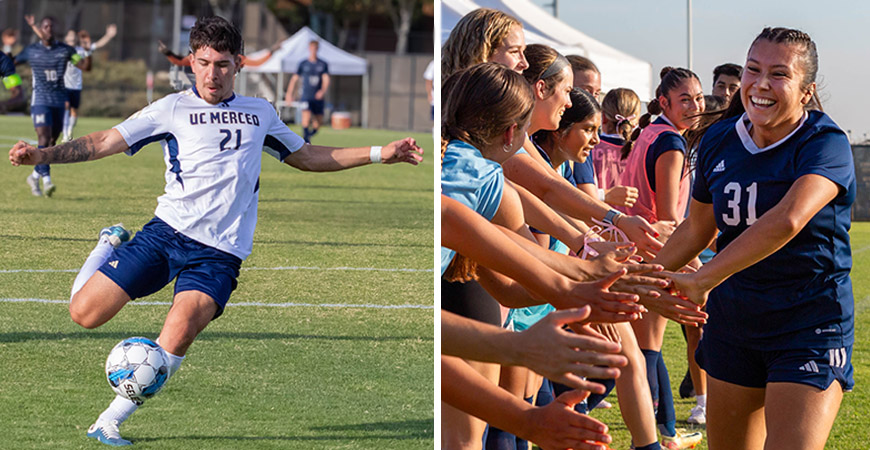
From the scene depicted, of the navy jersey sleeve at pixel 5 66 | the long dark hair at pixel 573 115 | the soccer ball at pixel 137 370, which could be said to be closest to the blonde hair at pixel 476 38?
the long dark hair at pixel 573 115

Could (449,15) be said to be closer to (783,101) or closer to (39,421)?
(39,421)

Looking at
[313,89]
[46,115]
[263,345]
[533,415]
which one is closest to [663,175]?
[263,345]

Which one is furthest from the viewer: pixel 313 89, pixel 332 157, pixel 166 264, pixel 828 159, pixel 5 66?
pixel 313 89

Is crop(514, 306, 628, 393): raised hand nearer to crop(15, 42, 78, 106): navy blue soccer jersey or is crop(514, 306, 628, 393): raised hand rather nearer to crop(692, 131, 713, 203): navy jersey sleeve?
crop(692, 131, 713, 203): navy jersey sleeve

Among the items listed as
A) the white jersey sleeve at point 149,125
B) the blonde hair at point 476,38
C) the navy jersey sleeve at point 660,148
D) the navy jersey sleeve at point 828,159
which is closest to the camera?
the navy jersey sleeve at point 828,159

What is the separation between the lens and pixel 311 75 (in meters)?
24.2

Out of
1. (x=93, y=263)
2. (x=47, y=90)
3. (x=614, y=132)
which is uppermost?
(x=614, y=132)

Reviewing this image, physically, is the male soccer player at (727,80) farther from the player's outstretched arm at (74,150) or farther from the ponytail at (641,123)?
the player's outstretched arm at (74,150)

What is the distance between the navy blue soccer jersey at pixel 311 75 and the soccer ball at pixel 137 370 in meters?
19.6

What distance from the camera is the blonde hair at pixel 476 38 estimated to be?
13.2 ft

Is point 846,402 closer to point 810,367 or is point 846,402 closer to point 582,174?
point 582,174

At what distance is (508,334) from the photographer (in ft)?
7.32

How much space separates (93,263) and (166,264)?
385 millimetres

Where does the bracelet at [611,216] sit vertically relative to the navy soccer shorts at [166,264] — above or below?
above
